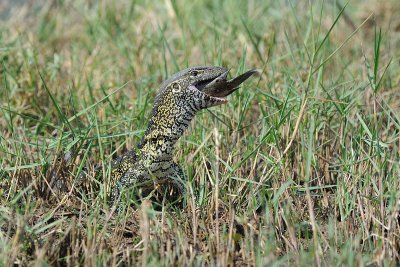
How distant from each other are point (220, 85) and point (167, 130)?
0.45 m

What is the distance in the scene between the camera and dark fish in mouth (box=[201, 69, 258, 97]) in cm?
510

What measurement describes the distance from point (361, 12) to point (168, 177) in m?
4.21

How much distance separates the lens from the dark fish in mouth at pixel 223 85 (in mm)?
5098

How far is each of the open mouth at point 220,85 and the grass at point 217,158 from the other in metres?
0.28

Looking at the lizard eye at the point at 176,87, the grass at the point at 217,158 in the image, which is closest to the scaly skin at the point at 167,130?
the lizard eye at the point at 176,87

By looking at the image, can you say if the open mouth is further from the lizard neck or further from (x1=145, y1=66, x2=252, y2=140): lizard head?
the lizard neck

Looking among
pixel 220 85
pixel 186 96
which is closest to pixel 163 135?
pixel 186 96

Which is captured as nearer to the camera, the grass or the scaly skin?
the grass

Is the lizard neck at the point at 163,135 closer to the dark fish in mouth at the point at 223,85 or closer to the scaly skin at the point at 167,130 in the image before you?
the scaly skin at the point at 167,130

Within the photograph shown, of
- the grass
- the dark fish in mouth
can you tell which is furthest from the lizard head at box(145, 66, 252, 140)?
the grass

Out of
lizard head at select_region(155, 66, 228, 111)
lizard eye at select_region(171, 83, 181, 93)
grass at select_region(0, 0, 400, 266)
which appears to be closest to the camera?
grass at select_region(0, 0, 400, 266)

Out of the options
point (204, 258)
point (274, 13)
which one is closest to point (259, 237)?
point (204, 258)

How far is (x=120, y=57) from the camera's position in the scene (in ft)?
24.9

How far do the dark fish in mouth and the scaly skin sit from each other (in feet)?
0.04
